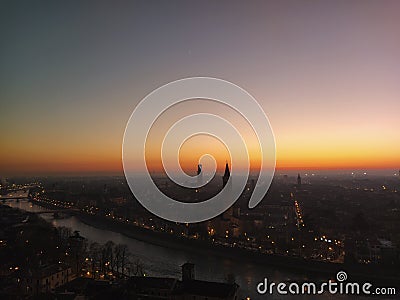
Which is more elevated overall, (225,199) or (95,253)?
(225,199)

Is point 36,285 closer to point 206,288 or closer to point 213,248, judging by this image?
point 206,288

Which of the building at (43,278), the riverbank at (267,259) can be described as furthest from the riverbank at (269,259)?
the building at (43,278)

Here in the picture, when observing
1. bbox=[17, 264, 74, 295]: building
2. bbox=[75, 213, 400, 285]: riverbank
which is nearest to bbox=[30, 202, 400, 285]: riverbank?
bbox=[75, 213, 400, 285]: riverbank

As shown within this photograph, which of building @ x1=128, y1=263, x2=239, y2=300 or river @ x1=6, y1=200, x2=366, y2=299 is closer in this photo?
building @ x1=128, y1=263, x2=239, y2=300

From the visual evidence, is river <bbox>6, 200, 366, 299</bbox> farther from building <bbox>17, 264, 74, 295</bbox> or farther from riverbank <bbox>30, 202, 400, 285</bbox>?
building <bbox>17, 264, 74, 295</bbox>

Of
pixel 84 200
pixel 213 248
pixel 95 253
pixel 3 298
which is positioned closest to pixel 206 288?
pixel 3 298

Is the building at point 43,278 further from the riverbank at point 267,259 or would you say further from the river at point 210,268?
the riverbank at point 267,259

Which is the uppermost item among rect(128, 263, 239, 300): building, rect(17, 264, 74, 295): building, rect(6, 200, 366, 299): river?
rect(128, 263, 239, 300): building

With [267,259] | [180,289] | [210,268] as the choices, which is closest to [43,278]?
[180,289]

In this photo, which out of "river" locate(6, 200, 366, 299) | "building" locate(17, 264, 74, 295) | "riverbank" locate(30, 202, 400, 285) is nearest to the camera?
"building" locate(17, 264, 74, 295)

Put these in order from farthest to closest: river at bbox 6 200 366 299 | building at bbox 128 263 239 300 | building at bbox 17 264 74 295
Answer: river at bbox 6 200 366 299 → building at bbox 17 264 74 295 → building at bbox 128 263 239 300

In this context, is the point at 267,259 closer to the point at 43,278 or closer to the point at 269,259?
the point at 269,259
